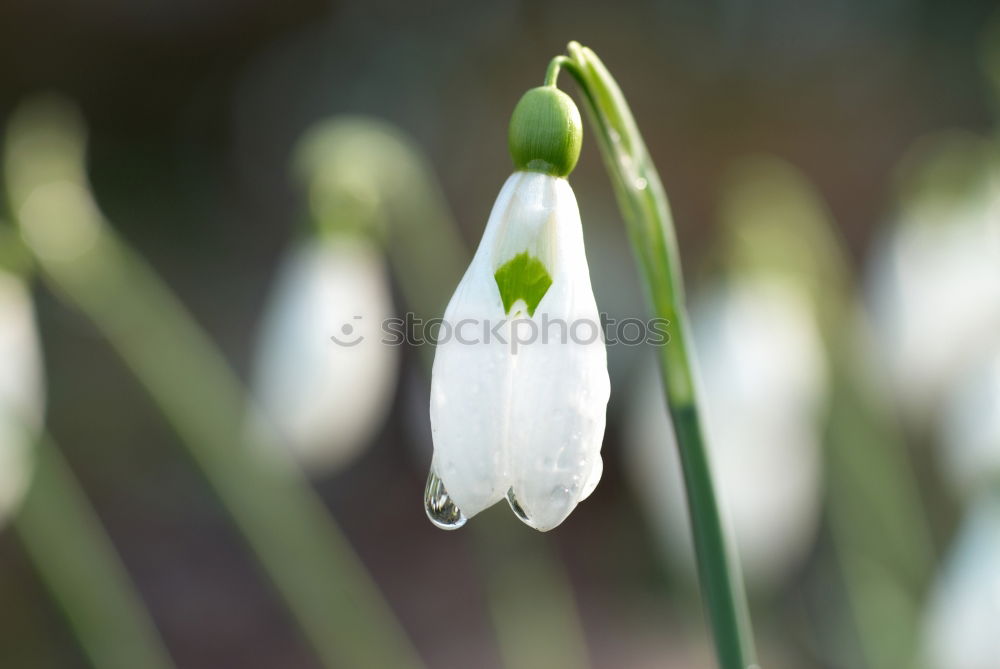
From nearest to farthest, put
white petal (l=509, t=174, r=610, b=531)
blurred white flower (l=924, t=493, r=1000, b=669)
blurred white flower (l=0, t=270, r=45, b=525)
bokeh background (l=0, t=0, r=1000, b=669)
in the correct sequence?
1. white petal (l=509, t=174, r=610, b=531)
2. blurred white flower (l=924, t=493, r=1000, b=669)
3. blurred white flower (l=0, t=270, r=45, b=525)
4. bokeh background (l=0, t=0, r=1000, b=669)

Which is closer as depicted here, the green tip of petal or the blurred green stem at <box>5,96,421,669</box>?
the green tip of petal

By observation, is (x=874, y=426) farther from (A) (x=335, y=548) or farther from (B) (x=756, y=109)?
(B) (x=756, y=109)

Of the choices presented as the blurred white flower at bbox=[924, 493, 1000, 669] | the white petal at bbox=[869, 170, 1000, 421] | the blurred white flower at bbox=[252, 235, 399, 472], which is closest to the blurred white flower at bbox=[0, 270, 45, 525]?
the blurred white flower at bbox=[252, 235, 399, 472]

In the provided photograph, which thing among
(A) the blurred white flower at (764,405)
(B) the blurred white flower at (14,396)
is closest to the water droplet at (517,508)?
(A) the blurred white flower at (764,405)

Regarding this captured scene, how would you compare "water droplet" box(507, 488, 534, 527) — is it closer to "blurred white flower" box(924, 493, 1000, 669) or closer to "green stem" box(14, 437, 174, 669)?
"blurred white flower" box(924, 493, 1000, 669)

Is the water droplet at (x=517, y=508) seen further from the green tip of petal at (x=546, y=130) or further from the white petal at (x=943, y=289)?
the white petal at (x=943, y=289)

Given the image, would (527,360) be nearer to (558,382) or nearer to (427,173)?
(558,382)

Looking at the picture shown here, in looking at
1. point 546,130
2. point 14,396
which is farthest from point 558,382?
point 14,396
